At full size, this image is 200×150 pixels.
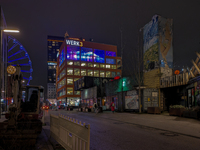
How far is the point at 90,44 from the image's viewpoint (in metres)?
94.7

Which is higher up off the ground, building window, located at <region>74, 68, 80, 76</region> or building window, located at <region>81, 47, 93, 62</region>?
building window, located at <region>81, 47, 93, 62</region>

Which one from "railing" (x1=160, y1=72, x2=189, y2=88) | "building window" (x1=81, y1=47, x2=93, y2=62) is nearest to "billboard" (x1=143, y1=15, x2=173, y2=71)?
"railing" (x1=160, y1=72, x2=189, y2=88)

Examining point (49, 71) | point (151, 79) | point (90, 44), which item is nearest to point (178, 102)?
point (151, 79)

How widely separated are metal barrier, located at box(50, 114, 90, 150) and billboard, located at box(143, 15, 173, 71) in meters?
23.2

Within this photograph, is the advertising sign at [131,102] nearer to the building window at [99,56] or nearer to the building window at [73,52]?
the building window at [73,52]

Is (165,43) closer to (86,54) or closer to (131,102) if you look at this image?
(131,102)

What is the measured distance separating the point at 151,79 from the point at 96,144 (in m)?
22.2

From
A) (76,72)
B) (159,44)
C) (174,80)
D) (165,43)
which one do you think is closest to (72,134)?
(174,80)

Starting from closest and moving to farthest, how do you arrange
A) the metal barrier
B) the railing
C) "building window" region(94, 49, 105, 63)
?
the metal barrier, the railing, "building window" region(94, 49, 105, 63)

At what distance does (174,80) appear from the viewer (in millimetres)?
25375

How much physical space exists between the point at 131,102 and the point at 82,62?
2481 inches

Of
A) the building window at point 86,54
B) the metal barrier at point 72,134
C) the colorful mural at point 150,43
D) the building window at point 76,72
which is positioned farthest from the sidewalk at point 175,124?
the building window at point 86,54

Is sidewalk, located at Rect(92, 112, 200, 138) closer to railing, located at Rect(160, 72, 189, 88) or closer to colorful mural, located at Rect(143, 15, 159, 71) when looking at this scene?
railing, located at Rect(160, 72, 189, 88)

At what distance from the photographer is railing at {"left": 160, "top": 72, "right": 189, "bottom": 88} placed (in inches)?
932
